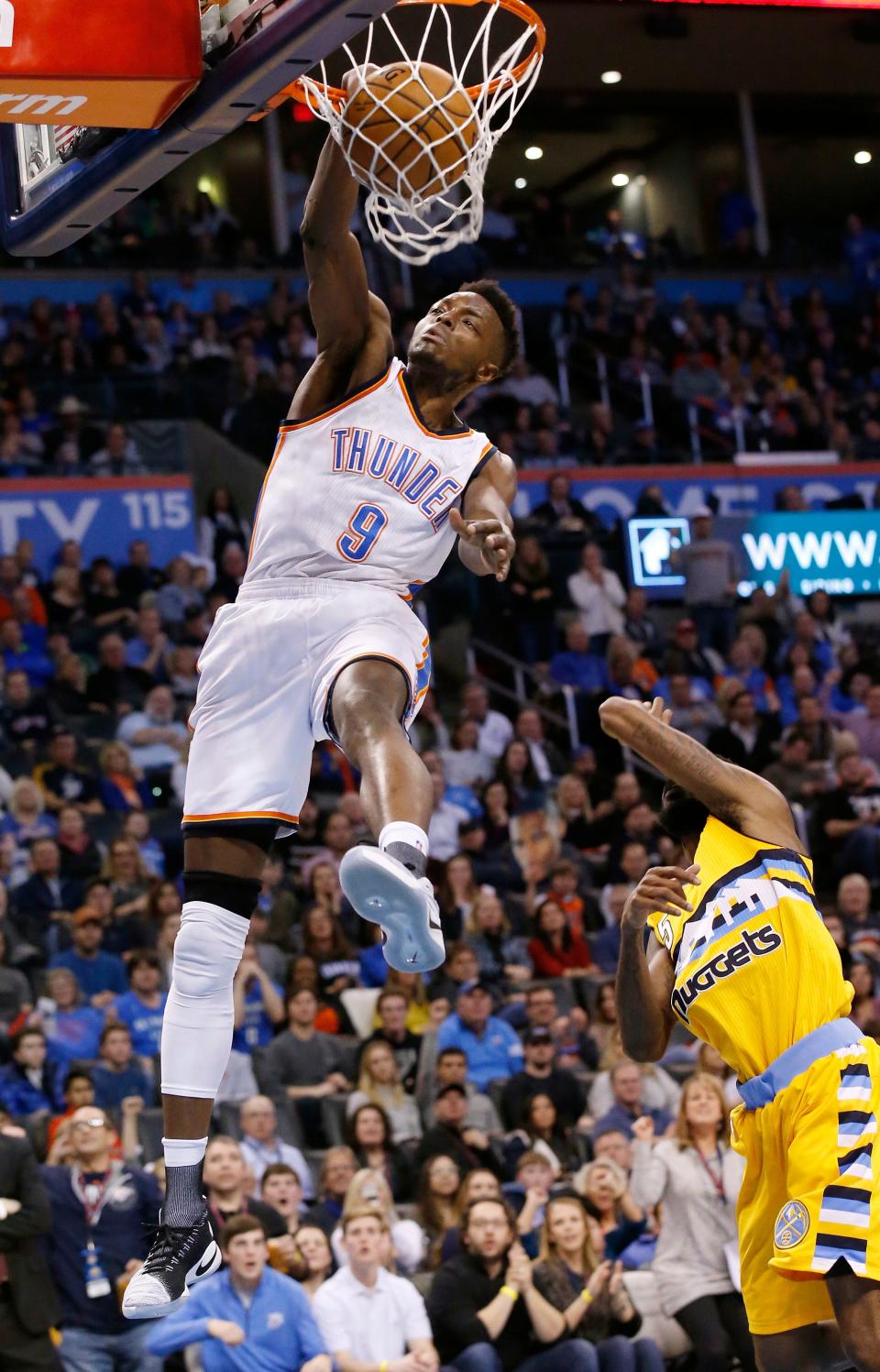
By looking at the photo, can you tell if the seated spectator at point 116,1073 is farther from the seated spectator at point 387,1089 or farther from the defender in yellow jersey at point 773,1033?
the defender in yellow jersey at point 773,1033

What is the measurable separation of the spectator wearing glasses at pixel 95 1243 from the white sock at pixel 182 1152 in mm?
4107

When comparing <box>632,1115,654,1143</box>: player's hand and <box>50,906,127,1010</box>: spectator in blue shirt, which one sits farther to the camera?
<box>50,906,127,1010</box>: spectator in blue shirt

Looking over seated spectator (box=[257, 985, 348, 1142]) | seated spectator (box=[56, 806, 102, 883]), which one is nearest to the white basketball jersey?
seated spectator (box=[257, 985, 348, 1142])

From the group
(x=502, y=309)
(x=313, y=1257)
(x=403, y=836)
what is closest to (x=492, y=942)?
(x=313, y=1257)

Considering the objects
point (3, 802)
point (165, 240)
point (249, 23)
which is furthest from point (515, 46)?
point (165, 240)

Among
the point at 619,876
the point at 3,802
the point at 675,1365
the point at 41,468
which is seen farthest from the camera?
the point at 41,468

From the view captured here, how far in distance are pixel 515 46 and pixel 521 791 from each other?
9.26 m

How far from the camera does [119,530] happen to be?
16250 millimetres

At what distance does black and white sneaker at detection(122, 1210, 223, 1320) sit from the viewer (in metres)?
4.73

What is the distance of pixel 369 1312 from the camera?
900 centimetres

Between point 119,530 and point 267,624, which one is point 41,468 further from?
point 267,624

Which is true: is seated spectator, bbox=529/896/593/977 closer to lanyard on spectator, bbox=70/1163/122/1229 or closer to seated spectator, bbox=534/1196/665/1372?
seated spectator, bbox=534/1196/665/1372

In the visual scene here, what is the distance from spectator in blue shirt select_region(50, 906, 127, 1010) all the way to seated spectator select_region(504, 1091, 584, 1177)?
2.44 metres

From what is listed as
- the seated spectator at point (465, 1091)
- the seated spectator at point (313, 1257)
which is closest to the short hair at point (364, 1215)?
the seated spectator at point (313, 1257)
